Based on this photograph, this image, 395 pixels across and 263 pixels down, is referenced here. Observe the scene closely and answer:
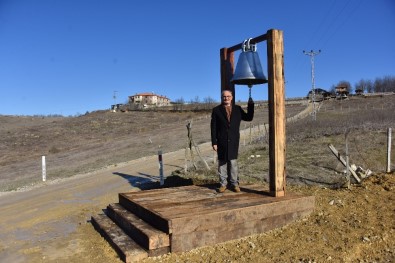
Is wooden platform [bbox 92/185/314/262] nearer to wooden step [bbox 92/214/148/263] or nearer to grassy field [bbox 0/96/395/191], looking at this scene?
wooden step [bbox 92/214/148/263]

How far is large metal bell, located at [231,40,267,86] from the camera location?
6.52 metres

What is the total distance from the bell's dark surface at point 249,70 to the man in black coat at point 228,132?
1.12ft

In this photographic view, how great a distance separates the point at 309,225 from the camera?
5883 millimetres

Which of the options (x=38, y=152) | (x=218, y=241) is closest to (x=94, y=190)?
(x=218, y=241)

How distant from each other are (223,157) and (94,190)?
692 cm

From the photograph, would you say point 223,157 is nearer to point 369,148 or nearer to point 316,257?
point 316,257

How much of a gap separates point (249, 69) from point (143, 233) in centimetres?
324

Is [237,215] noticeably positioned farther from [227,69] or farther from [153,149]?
[153,149]

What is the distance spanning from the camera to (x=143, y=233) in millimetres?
5270

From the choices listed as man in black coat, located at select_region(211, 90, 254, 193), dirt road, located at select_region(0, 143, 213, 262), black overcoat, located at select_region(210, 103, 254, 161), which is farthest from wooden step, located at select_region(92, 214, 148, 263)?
black overcoat, located at select_region(210, 103, 254, 161)

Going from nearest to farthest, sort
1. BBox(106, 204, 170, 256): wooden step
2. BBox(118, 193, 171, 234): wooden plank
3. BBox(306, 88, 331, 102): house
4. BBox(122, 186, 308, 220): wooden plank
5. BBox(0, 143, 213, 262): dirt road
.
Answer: BBox(106, 204, 170, 256): wooden step < BBox(118, 193, 171, 234): wooden plank < BBox(122, 186, 308, 220): wooden plank < BBox(0, 143, 213, 262): dirt road < BBox(306, 88, 331, 102): house

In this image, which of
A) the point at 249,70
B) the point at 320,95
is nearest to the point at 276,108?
the point at 249,70

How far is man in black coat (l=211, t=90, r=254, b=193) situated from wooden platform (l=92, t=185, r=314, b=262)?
38 centimetres

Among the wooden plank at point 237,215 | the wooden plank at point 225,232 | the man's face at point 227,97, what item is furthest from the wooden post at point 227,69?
the wooden plank at point 225,232
